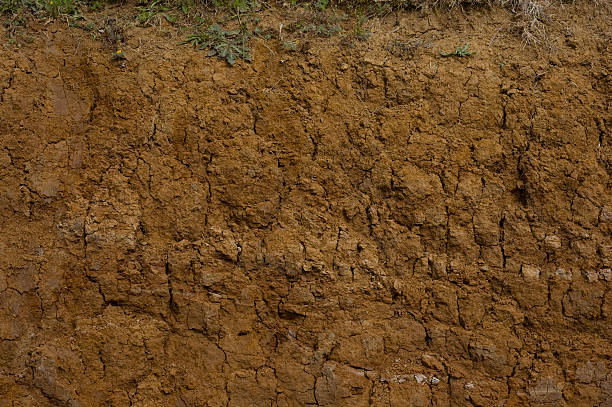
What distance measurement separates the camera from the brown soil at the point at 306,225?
4.08 metres

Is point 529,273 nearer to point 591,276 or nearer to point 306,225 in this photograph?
point 591,276

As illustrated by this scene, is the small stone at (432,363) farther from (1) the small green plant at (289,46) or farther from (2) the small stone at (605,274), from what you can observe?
(1) the small green plant at (289,46)

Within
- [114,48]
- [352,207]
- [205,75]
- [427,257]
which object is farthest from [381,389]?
[114,48]

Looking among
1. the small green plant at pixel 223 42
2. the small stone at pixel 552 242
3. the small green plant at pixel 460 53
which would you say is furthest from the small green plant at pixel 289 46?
the small stone at pixel 552 242

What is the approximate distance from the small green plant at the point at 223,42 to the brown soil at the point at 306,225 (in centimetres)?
8

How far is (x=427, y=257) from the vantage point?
166 inches

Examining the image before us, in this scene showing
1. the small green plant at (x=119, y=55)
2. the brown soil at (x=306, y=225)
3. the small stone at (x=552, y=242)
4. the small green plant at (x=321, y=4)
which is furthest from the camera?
the small green plant at (x=321, y=4)

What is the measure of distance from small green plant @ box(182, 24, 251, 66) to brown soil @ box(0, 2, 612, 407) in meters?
0.08

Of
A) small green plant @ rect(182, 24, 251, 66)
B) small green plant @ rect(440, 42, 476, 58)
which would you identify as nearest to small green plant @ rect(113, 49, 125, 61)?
small green plant @ rect(182, 24, 251, 66)

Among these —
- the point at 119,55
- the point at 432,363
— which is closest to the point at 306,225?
the point at 432,363

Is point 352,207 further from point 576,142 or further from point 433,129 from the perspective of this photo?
point 576,142

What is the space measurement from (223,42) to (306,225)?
1341mm

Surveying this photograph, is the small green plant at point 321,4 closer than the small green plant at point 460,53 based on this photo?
No

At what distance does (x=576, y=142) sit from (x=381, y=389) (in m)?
2.01
